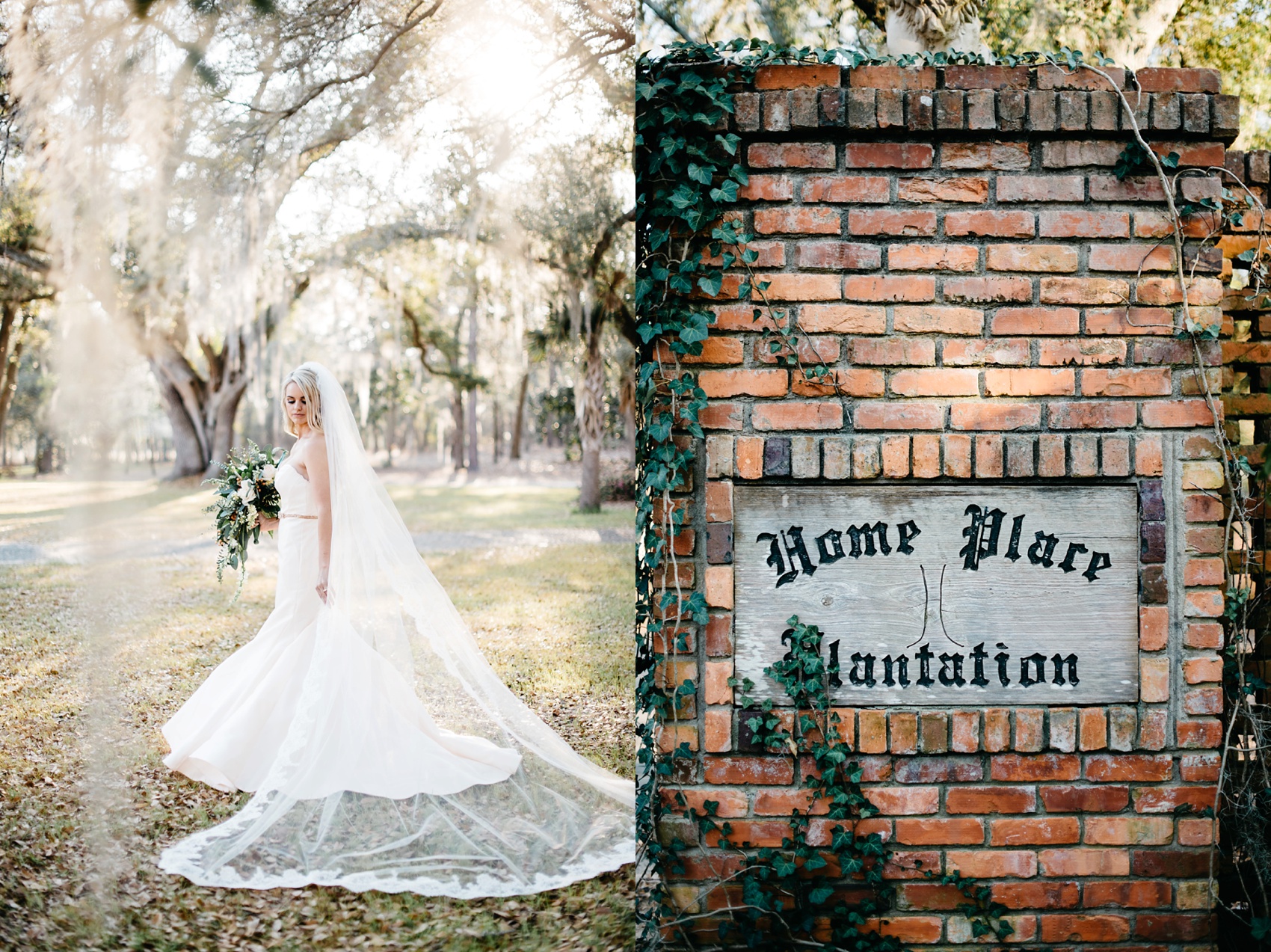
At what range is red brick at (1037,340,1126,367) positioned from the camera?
2051mm

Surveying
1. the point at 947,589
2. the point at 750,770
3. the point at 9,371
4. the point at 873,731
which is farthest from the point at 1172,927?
the point at 9,371

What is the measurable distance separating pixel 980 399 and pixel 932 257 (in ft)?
1.32

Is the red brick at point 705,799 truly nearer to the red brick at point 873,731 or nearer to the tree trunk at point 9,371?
the red brick at point 873,731

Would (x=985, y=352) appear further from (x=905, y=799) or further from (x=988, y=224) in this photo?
(x=905, y=799)

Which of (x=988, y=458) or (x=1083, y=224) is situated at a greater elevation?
(x=1083, y=224)

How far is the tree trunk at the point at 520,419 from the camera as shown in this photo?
3.14m

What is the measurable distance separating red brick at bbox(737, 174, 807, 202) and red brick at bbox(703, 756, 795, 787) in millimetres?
1491

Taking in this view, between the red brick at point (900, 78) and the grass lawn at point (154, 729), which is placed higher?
the red brick at point (900, 78)

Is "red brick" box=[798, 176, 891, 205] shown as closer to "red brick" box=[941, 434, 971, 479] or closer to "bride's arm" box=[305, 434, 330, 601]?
"red brick" box=[941, 434, 971, 479]

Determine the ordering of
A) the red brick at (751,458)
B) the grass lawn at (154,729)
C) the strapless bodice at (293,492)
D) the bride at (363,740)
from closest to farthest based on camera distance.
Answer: the red brick at (751,458)
the grass lawn at (154,729)
the bride at (363,740)
the strapless bodice at (293,492)

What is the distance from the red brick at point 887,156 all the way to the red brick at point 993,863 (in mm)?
1850

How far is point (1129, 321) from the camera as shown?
206 cm

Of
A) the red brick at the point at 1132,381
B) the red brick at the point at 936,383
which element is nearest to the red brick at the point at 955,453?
the red brick at the point at 936,383

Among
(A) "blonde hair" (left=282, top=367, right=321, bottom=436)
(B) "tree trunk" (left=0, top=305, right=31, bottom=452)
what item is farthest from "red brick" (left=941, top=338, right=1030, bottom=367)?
(B) "tree trunk" (left=0, top=305, right=31, bottom=452)
